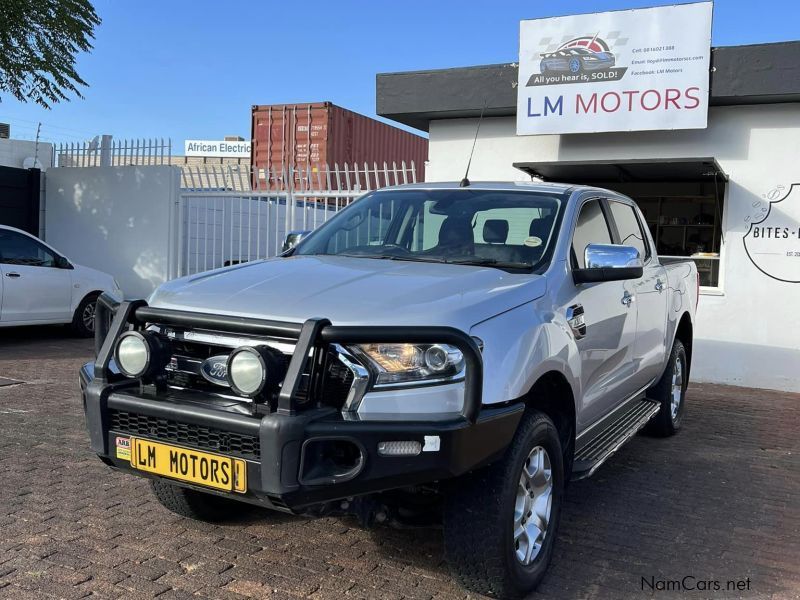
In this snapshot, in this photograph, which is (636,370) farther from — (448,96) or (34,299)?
(34,299)

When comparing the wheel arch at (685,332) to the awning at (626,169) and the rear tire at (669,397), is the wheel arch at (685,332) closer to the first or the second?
the rear tire at (669,397)

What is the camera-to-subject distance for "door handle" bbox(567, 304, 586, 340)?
3.76 m

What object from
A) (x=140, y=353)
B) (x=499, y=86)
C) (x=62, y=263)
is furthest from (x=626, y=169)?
(x=140, y=353)

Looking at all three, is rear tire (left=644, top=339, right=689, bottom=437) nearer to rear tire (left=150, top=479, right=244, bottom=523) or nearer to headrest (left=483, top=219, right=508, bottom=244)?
headrest (left=483, top=219, right=508, bottom=244)

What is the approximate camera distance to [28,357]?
30.6 feet

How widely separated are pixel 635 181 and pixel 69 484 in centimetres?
978

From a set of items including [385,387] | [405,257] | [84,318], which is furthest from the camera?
[84,318]

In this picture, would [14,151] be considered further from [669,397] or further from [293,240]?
[669,397]

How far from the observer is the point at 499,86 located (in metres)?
9.88

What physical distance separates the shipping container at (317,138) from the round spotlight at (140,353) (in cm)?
1467

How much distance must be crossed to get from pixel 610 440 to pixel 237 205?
32.0ft

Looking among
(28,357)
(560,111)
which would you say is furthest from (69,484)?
(560,111)

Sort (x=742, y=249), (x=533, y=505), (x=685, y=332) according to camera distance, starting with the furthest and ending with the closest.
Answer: (x=742, y=249) → (x=685, y=332) → (x=533, y=505)

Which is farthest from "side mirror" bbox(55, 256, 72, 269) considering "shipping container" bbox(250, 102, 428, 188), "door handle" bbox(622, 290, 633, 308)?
"door handle" bbox(622, 290, 633, 308)
